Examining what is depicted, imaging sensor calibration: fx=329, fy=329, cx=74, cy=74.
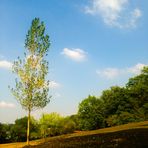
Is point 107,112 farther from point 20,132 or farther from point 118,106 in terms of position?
point 20,132

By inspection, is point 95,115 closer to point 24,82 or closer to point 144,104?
point 144,104

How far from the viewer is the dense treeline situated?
120 metres

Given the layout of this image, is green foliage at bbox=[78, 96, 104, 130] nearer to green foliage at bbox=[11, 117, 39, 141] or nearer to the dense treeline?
the dense treeline

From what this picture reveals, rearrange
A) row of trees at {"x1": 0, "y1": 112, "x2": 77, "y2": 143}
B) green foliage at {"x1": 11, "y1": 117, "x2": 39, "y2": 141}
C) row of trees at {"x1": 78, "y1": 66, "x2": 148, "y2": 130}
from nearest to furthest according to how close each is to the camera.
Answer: row of trees at {"x1": 78, "y1": 66, "x2": 148, "y2": 130} → row of trees at {"x1": 0, "y1": 112, "x2": 77, "y2": 143} → green foliage at {"x1": 11, "y1": 117, "x2": 39, "y2": 141}

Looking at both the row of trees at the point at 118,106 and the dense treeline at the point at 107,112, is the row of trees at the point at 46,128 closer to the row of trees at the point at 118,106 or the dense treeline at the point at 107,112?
the dense treeline at the point at 107,112

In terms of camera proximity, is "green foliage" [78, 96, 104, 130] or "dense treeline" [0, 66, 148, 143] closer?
"dense treeline" [0, 66, 148, 143]

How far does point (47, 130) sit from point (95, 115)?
34.8 meters

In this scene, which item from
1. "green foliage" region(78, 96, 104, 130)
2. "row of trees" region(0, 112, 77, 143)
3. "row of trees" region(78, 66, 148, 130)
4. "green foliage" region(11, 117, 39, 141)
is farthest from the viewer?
A: "green foliage" region(11, 117, 39, 141)

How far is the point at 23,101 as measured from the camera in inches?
2368

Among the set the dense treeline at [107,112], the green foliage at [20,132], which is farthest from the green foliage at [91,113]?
the green foliage at [20,132]

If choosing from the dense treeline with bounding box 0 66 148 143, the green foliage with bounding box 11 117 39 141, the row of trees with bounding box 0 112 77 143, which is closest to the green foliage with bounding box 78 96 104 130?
the dense treeline with bounding box 0 66 148 143

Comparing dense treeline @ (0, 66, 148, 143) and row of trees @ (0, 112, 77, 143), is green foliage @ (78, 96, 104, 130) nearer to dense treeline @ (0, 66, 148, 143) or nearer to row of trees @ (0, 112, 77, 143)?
dense treeline @ (0, 66, 148, 143)

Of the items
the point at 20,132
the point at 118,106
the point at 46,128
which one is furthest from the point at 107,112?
the point at 20,132

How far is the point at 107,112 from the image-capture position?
132875 mm
